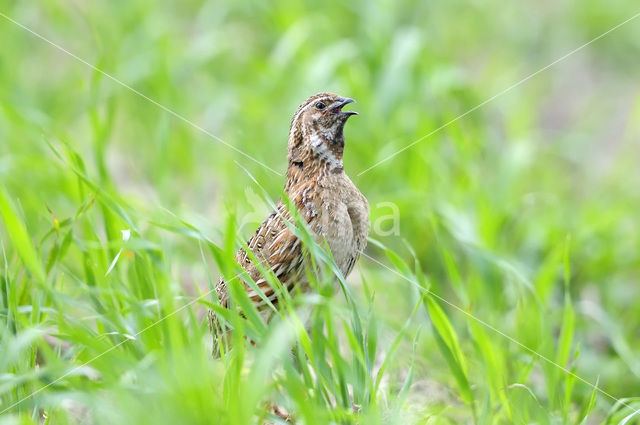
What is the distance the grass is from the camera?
112 inches

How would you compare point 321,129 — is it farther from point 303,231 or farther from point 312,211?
point 303,231

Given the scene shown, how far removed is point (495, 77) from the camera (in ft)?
24.1

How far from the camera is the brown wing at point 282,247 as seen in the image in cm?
313

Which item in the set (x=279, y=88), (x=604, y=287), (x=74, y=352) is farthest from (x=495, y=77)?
(x=74, y=352)

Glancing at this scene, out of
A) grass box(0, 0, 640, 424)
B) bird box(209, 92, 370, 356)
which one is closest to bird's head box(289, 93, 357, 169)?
bird box(209, 92, 370, 356)

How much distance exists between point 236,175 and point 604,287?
2151 mm

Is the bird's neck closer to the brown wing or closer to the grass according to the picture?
the brown wing

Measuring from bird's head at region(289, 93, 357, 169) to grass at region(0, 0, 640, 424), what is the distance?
25 cm

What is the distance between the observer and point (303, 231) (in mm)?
2887

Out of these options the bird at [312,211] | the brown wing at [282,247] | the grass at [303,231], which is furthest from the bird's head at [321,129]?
the grass at [303,231]

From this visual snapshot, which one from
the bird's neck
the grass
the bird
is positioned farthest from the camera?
the bird's neck

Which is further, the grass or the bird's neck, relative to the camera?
the bird's neck

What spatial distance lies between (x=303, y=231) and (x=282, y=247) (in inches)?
10.4

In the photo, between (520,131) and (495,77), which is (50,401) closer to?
(520,131)
